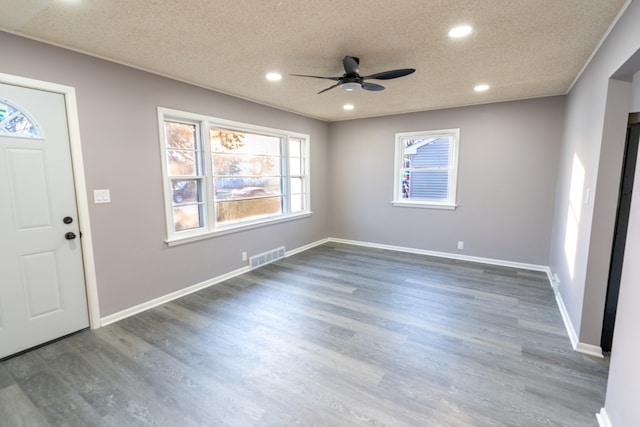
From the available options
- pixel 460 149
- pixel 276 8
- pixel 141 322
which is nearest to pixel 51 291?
pixel 141 322

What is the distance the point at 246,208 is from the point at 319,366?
275 centimetres

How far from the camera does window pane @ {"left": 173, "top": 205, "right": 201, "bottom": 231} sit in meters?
3.50

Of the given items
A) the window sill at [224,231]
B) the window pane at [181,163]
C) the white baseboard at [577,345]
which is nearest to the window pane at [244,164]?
the window pane at [181,163]

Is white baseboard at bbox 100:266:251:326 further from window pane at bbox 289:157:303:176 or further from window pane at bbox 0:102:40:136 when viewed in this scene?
window pane at bbox 289:157:303:176

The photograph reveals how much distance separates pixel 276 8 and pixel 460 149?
3.80m

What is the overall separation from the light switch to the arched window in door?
0.60 metres

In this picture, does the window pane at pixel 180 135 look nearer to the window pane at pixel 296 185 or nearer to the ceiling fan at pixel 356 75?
the ceiling fan at pixel 356 75

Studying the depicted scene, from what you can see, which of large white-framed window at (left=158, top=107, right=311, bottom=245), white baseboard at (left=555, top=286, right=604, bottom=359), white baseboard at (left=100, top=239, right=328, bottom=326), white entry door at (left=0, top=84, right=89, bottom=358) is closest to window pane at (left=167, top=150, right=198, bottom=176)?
large white-framed window at (left=158, top=107, right=311, bottom=245)

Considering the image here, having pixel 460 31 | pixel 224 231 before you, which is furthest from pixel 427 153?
pixel 224 231

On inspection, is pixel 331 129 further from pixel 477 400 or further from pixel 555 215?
pixel 477 400

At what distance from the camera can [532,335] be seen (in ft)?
8.59

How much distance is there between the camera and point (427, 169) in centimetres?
507

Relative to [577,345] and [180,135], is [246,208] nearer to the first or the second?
[180,135]

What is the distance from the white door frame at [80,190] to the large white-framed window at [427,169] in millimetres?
4446
